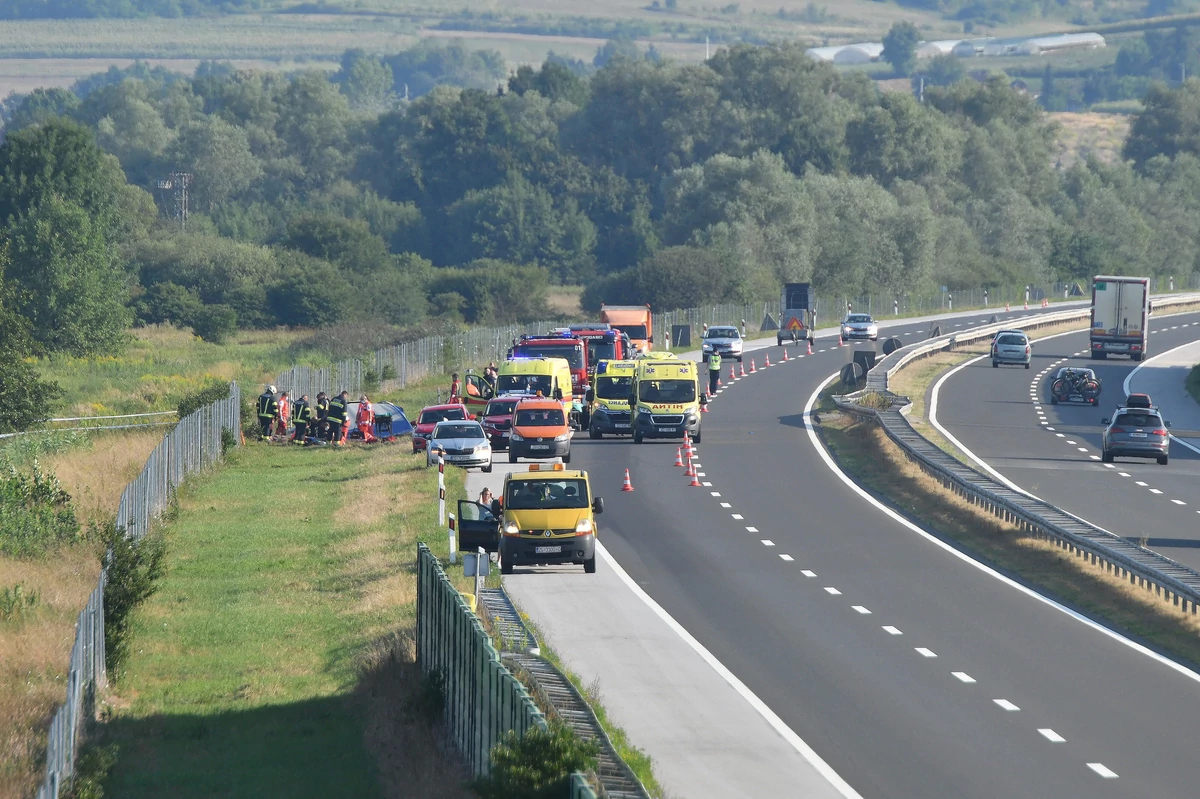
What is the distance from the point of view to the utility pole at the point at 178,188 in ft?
502

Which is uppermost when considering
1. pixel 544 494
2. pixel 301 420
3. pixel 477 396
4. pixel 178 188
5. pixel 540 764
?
pixel 178 188

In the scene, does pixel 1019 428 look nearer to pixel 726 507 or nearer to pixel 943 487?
pixel 943 487

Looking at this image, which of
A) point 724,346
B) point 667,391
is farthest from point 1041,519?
point 724,346

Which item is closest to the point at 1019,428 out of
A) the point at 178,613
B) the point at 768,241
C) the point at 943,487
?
the point at 943,487

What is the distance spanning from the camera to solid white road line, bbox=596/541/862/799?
17078mm

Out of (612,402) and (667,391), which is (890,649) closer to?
(667,391)

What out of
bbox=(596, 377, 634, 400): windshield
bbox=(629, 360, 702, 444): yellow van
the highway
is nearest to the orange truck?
bbox=(596, 377, 634, 400): windshield

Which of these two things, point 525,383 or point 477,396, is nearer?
point 525,383

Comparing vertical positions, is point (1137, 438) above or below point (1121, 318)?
below

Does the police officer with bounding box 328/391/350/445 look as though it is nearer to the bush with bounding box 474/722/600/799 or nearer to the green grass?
the green grass

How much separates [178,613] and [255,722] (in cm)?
720

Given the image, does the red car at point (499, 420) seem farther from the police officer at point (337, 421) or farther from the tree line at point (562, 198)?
the tree line at point (562, 198)

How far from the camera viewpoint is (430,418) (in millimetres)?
47406

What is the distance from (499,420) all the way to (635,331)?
2556 centimetres
